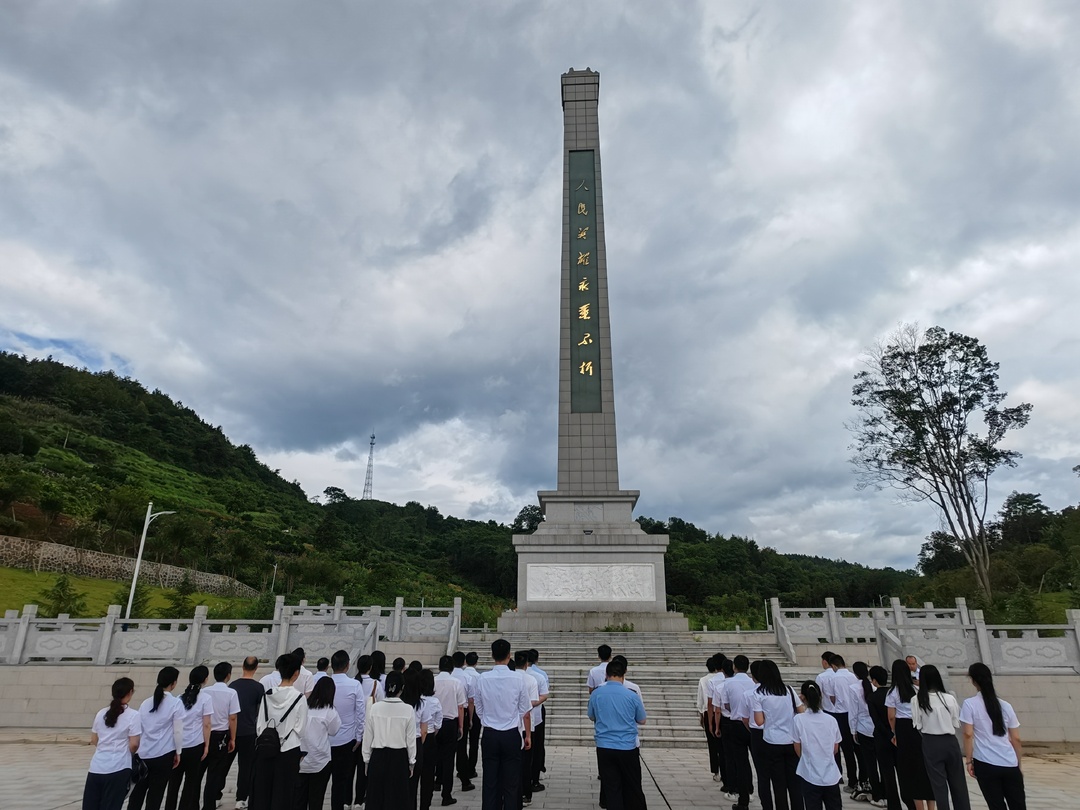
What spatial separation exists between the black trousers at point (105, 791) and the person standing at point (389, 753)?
4.39ft

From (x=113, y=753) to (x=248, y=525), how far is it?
4093cm

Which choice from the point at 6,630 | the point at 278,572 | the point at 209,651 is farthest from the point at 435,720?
the point at 278,572

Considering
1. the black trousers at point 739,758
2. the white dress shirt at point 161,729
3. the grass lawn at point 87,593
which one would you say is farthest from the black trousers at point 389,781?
the grass lawn at point 87,593

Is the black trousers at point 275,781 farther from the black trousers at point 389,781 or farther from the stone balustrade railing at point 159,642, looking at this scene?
the stone balustrade railing at point 159,642

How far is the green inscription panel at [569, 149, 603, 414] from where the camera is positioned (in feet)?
54.1

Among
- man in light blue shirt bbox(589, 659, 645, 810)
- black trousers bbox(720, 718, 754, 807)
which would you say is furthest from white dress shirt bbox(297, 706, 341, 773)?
black trousers bbox(720, 718, 754, 807)

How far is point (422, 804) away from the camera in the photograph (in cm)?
461

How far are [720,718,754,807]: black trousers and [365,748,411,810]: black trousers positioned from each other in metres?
2.66

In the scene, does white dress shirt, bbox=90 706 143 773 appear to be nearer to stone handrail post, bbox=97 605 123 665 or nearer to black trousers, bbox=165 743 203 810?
black trousers, bbox=165 743 203 810

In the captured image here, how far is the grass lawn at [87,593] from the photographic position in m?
19.3

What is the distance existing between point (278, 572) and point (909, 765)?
3355cm

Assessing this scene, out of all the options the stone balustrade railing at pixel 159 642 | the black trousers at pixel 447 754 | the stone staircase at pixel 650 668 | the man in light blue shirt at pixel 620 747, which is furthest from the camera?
the stone balustrade railing at pixel 159 642

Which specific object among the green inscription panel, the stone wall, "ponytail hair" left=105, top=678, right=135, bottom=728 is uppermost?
the green inscription panel

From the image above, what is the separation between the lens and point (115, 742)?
11.6 ft
